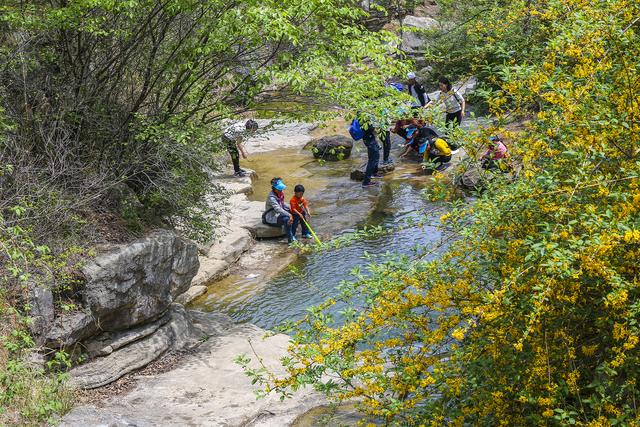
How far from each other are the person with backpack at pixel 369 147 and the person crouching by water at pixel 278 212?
2.21 meters

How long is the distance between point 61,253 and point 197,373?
1.82 m

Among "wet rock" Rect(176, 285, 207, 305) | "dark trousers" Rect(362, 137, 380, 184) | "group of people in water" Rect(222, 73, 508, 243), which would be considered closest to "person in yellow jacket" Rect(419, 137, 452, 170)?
"group of people in water" Rect(222, 73, 508, 243)

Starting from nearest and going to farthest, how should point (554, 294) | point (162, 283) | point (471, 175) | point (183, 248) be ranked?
point (554, 294) → point (162, 283) → point (183, 248) → point (471, 175)

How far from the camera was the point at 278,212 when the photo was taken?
37.2 ft

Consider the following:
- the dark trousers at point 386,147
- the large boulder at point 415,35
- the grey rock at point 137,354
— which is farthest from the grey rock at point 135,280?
the large boulder at point 415,35

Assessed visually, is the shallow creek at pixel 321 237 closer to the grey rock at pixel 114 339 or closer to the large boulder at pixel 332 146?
the large boulder at pixel 332 146

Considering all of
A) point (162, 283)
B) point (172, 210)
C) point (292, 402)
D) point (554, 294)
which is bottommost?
point (292, 402)

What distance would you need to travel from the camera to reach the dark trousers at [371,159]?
13.2 metres

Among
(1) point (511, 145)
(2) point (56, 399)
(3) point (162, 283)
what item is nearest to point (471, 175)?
(3) point (162, 283)

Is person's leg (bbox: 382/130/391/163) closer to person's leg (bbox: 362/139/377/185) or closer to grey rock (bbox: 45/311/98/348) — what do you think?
person's leg (bbox: 362/139/377/185)

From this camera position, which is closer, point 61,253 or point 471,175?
point 61,253

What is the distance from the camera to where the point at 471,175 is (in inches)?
463

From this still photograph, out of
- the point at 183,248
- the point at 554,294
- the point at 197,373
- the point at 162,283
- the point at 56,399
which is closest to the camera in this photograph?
the point at 554,294

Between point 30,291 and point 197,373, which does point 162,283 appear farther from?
point 30,291
